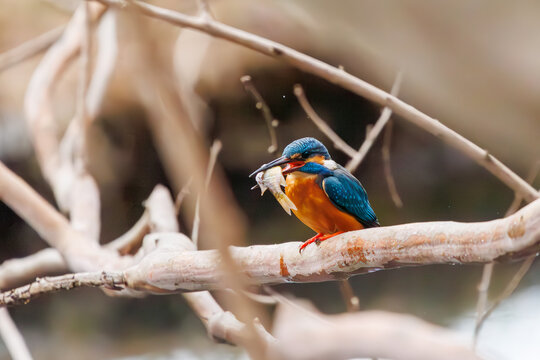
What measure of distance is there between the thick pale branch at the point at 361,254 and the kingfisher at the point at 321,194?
0.10 ft

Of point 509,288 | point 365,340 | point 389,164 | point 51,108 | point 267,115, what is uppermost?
point 51,108

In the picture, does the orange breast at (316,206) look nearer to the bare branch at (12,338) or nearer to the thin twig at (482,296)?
the thin twig at (482,296)

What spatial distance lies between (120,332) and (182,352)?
0.18 m

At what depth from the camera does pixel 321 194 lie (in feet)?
2.52

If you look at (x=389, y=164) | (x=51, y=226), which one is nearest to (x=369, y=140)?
(x=389, y=164)

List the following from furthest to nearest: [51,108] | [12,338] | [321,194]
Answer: [51,108] → [12,338] → [321,194]

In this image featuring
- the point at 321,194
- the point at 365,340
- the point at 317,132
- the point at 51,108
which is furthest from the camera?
the point at 51,108

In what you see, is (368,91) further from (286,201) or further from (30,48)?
(30,48)

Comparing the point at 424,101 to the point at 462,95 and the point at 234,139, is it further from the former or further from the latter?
the point at 234,139

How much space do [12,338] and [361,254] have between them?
897 millimetres

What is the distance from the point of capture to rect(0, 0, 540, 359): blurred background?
2.54ft

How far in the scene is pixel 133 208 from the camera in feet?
4.22

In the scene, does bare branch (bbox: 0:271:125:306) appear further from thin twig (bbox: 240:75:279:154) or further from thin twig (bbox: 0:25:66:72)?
thin twig (bbox: 0:25:66:72)

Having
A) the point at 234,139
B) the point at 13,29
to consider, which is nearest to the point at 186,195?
the point at 234,139
